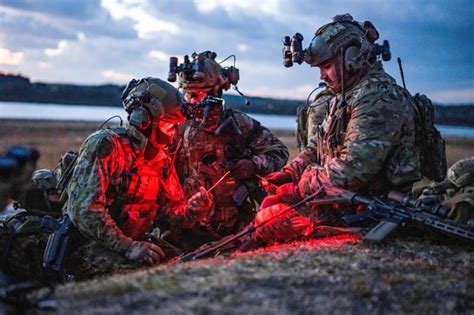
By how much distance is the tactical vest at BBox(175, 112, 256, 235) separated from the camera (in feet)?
28.9

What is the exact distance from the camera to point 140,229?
721 centimetres

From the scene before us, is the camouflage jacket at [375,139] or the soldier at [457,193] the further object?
the camouflage jacket at [375,139]

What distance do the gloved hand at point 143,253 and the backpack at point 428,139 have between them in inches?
122

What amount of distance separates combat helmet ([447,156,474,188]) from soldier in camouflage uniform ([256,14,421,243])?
1166mm

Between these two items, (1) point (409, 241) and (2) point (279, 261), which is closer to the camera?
(2) point (279, 261)

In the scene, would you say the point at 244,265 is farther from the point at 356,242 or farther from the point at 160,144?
the point at 160,144

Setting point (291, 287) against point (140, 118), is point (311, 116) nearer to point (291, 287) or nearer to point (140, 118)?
point (140, 118)

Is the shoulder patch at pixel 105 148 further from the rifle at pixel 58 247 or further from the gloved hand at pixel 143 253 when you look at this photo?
the gloved hand at pixel 143 253

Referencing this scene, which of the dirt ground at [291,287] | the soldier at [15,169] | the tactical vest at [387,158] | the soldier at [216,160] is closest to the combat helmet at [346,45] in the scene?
the tactical vest at [387,158]

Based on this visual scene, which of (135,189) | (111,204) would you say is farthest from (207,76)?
(111,204)

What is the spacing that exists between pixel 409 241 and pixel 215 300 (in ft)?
9.65

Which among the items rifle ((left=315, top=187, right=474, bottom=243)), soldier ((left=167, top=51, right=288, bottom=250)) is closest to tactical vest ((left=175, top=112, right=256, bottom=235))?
soldier ((left=167, top=51, right=288, bottom=250))

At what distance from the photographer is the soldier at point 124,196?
6391mm

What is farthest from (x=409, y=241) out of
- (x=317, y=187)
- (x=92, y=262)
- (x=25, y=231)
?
(x=25, y=231)
